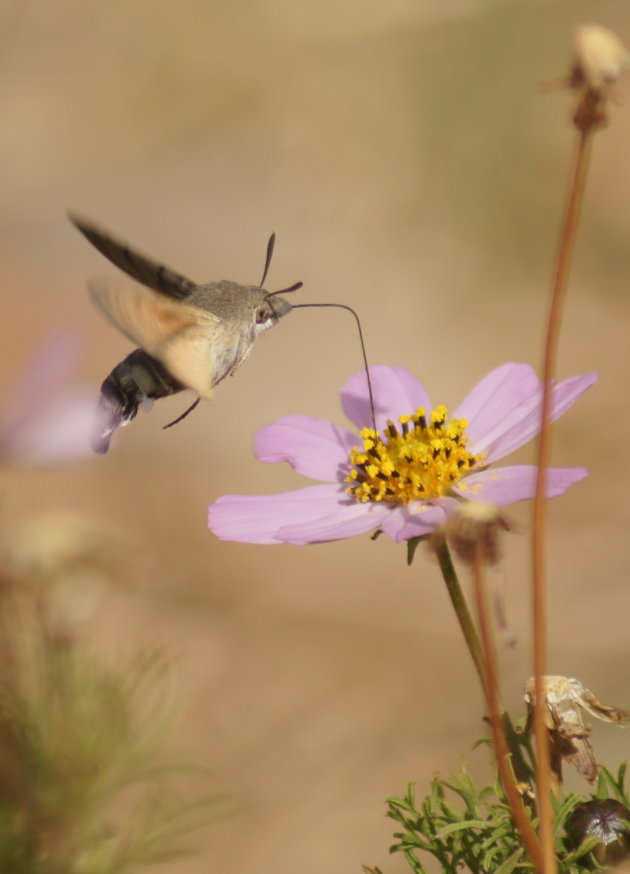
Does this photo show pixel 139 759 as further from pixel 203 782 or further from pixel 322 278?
pixel 322 278

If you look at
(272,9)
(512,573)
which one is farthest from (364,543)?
(272,9)

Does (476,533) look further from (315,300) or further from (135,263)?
(315,300)

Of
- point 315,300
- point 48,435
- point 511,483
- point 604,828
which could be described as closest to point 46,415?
point 48,435

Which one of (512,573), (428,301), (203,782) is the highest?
(428,301)

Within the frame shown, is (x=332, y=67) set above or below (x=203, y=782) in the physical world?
above

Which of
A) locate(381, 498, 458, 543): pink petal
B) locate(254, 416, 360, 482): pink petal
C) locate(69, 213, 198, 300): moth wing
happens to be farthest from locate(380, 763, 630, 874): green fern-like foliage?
locate(69, 213, 198, 300): moth wing

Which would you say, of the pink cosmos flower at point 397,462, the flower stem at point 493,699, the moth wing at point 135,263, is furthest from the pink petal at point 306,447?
the flower stem at point 493,699
